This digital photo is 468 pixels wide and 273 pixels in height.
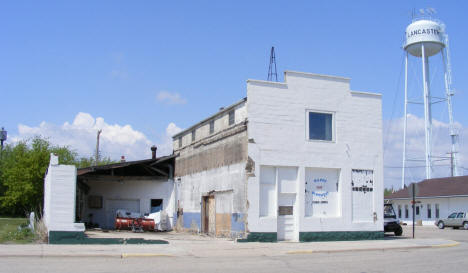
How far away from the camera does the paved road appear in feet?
44.8

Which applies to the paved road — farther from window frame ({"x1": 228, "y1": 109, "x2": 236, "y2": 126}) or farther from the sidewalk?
window frame ({"x1": 228, "y1": 109, "x2": 236, "y2": 126})

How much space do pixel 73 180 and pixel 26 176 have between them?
26428 mm

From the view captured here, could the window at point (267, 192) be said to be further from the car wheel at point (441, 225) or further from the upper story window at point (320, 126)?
the car wheel at point (441, 225)

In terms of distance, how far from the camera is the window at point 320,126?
23688 millimetres

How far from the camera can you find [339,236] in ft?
77.0

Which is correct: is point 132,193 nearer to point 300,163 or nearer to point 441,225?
point 300,163

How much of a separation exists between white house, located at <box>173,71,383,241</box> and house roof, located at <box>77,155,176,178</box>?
22.1ft

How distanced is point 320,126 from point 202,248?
835cm

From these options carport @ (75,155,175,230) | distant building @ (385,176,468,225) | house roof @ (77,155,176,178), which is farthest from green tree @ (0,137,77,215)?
distant building @ (385,176,468,225)

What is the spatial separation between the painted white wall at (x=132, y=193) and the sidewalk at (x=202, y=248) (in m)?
10.8

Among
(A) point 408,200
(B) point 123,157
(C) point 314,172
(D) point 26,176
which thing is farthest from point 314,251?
(A) point 408,200

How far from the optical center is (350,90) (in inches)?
963

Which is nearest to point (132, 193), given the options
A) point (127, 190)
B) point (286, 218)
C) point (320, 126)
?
point (127, 190)

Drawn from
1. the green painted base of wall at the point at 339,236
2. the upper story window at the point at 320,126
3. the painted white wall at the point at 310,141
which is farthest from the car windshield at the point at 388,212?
the upper story window at the point at 320,126
